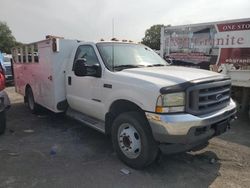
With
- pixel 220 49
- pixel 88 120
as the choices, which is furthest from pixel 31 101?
pixel 220 49

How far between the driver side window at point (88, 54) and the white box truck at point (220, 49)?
2392 mm

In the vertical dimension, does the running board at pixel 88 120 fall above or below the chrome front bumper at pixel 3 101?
below

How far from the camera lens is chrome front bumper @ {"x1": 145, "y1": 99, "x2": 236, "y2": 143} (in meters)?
3.59

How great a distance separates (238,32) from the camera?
6.88 m

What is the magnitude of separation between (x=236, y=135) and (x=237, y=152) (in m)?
1.09

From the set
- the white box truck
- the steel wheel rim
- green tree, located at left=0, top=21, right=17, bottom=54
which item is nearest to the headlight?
the steel wheel rim

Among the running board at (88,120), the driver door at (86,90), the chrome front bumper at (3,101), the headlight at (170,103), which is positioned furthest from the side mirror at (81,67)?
the chrome front bumper at (3,101)

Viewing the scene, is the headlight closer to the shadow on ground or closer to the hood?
the hood

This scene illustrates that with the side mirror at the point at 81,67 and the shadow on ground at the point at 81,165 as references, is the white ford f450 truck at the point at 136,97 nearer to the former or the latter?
the side mirror at the point at 81,67

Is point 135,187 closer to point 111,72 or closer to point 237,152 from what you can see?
point 111,72

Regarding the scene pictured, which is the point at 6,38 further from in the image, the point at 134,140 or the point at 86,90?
the point at 134,140

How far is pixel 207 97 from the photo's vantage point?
3926 millimetres

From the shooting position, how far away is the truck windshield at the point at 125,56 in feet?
15.9

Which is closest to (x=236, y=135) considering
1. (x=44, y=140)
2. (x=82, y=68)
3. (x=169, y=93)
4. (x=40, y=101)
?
(x=169, y=93)
